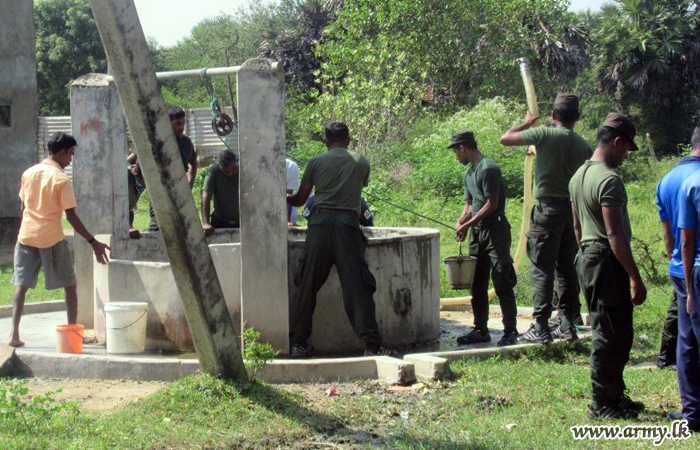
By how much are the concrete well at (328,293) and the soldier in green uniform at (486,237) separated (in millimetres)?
444

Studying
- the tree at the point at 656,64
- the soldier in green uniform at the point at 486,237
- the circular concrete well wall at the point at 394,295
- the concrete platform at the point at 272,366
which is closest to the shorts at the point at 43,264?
the concrete platform at the point at 272,366

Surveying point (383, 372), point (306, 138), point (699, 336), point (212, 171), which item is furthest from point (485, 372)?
point (306, 138)

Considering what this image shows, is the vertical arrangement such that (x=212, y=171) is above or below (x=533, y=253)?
above

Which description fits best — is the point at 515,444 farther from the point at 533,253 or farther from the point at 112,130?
A: the point at 112,130

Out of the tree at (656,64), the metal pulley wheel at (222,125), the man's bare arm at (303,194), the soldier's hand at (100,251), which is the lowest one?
the soldier's hand at (100,251)

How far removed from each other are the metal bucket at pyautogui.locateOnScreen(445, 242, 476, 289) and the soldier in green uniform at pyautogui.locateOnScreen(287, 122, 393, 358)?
0.81 meters

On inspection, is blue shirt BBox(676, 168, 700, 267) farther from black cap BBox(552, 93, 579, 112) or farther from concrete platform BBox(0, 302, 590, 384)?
black cap BBox(552, 93, 579, 112)

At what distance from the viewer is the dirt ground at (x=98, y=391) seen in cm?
620

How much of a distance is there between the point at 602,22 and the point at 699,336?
90.7ft

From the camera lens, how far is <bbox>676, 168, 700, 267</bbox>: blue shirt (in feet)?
16.1

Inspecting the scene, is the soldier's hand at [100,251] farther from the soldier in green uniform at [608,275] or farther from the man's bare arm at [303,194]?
the soldier in green uniform at [608,275]

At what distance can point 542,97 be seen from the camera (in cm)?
3778

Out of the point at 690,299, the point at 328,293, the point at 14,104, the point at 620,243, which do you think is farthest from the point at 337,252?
the point at 14,104

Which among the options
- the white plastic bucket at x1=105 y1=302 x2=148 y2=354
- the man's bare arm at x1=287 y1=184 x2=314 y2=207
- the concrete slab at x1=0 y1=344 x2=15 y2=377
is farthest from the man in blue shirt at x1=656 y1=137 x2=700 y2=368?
the concrete slab at x1=0 y1=344 x2=15 y2=377
